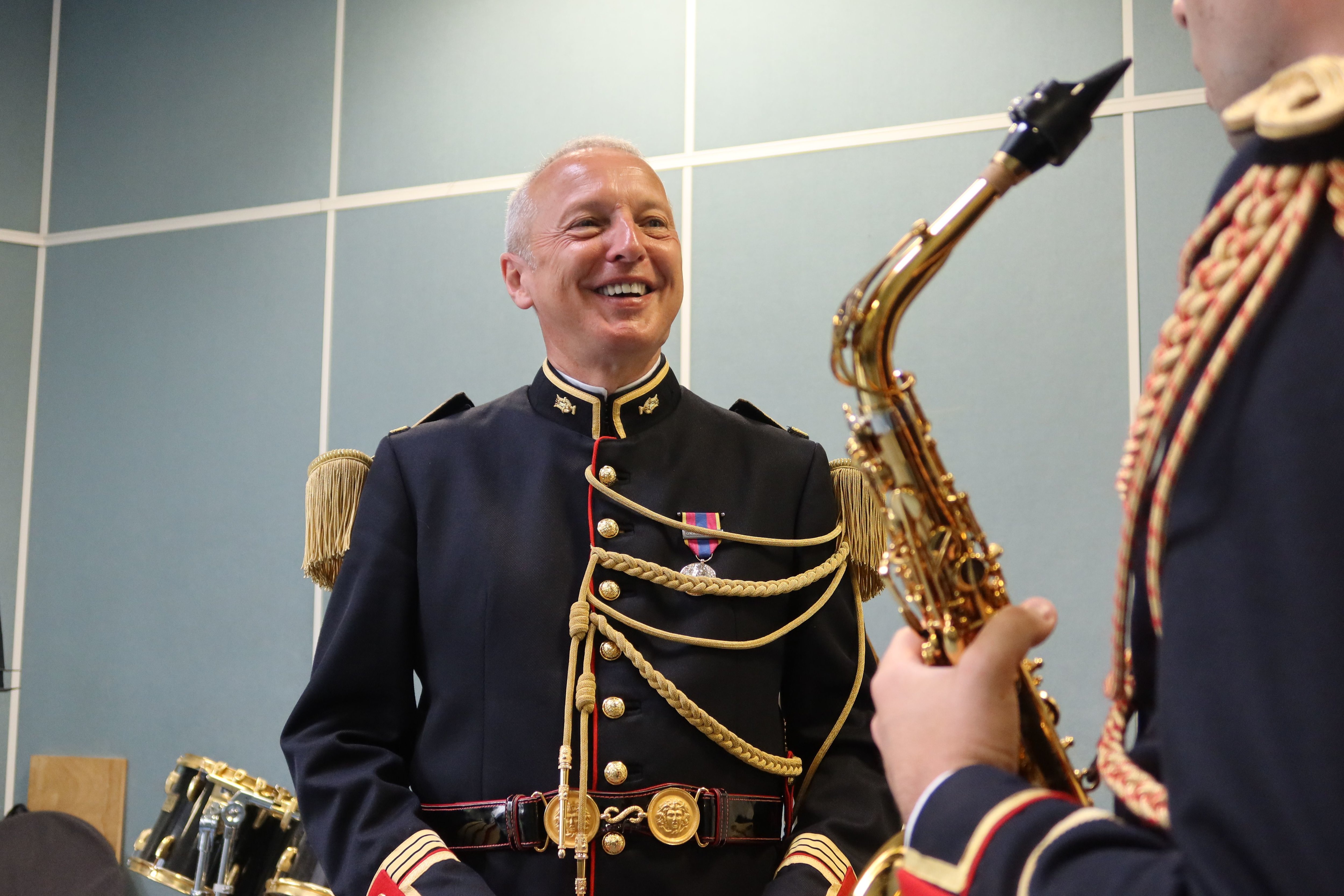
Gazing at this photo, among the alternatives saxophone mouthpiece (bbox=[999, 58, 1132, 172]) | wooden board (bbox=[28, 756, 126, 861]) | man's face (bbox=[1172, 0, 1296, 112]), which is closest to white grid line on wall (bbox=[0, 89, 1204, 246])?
wooden board (bbox=[28, 756, 126, 861])

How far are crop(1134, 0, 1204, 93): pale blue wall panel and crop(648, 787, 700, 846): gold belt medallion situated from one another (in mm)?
2179

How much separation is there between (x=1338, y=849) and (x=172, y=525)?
3.70 meters

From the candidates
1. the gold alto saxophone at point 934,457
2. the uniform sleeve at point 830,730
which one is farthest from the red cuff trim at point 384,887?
the gold alto saxophone at point 934,457

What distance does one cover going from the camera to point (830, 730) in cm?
167

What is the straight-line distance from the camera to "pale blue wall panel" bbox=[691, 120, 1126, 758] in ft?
9.25

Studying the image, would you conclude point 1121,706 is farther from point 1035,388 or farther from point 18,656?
point 18,656

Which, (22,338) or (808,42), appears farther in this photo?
(22,338)

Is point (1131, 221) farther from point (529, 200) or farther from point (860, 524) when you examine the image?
point (529, 200)

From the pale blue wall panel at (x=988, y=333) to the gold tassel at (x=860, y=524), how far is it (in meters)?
1.16

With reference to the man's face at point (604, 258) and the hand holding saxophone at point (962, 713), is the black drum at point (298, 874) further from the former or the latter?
the hand holding saxophone at point (962, 713)

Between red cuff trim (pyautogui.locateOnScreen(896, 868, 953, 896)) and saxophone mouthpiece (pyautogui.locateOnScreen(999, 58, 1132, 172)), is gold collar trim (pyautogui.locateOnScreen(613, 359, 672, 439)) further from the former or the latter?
red cuff trim (pyautogui.locateOnScreen(896, 868, 953, 896))

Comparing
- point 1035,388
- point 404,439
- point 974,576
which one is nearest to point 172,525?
point 404,439

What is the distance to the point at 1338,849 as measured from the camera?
1.85 feet

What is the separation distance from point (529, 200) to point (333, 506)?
548 millimetres
